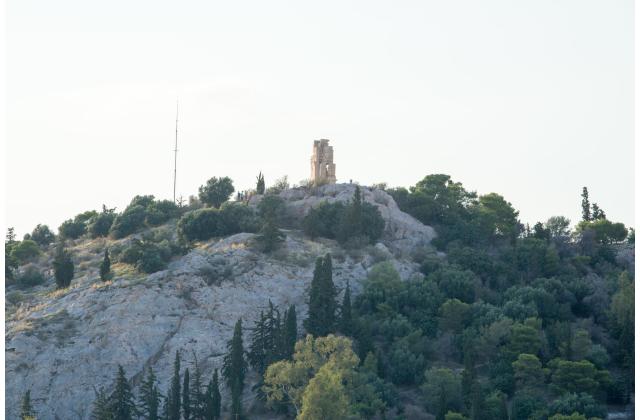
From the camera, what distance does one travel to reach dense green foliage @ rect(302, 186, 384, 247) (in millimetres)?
105375

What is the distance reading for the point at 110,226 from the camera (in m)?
117

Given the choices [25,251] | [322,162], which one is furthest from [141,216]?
[322,162]

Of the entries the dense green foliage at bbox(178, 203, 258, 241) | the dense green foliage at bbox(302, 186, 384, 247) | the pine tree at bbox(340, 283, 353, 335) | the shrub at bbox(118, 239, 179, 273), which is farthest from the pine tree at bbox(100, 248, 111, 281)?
the pine tree at bbox(340, 283, 353, 335)

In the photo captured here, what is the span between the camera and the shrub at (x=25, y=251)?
114188 millimetres

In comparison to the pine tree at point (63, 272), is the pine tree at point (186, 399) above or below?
below

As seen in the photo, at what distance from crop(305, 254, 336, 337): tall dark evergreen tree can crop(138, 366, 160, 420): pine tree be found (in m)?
9.71

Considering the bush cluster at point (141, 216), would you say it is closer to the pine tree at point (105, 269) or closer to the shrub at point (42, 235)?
the shrub at point (42, 235)

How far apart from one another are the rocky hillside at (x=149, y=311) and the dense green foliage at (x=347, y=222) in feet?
3.23

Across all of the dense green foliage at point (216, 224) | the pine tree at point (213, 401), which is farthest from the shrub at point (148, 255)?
the pine tree at point (213, 401)

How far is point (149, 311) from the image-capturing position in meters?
94.1

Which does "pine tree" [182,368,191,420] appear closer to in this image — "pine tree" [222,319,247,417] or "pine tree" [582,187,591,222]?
"pine tree" [222,319,247,417]

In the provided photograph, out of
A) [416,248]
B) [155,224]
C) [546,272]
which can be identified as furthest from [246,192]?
[546,272]

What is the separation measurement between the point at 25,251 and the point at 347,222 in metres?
24.4

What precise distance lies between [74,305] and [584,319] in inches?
1185
